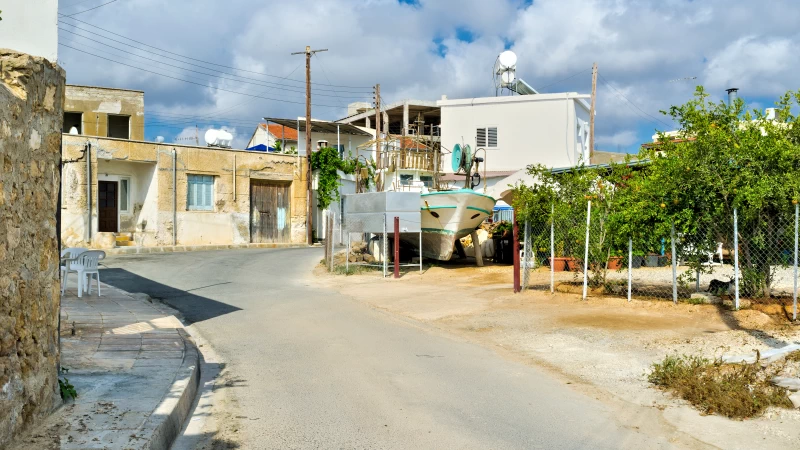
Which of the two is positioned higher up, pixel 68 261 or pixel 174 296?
pixel 68 261

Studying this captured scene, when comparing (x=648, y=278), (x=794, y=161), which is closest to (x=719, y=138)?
(x=794, y=161)

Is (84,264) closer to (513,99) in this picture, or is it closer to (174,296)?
(174,296)

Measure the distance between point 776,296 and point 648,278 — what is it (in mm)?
4496

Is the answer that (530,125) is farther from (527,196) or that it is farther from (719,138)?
(719,138)

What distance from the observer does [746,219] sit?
11.1 meters

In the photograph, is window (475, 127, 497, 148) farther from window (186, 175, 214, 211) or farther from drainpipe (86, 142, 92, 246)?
drainpipe (86, 142, 92, 246)

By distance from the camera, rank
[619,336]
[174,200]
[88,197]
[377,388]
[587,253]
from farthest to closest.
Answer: [174,200]
[88,197]
[587,253]
[619,336]
[377,388]

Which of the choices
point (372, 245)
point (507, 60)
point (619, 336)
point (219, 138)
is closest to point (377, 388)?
point (619, 336)

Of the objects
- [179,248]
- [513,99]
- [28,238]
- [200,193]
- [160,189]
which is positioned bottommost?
[179,248]

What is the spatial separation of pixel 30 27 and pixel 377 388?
5392mm

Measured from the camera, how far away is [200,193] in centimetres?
3166

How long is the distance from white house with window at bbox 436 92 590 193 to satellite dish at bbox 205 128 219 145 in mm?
12148

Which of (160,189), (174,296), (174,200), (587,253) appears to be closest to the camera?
(587,253)

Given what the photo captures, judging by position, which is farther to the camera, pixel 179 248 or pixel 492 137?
pixel 492 137
